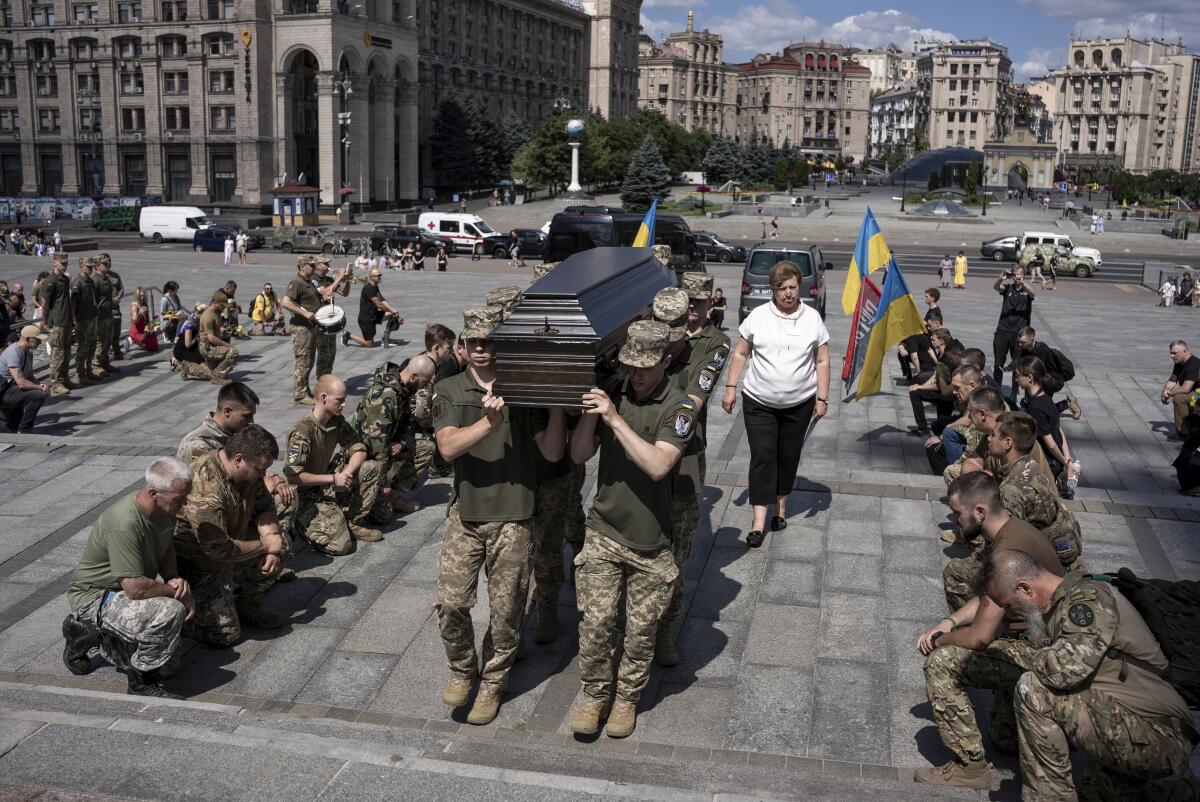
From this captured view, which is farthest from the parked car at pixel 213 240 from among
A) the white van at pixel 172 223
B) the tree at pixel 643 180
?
the tree at pixel 643 180

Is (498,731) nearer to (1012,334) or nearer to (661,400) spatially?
(661,400)

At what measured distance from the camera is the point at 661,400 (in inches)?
210

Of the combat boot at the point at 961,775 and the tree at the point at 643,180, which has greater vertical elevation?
the tree at the point at 643,180

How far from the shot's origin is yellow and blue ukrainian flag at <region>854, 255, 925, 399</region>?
1132 centimetres

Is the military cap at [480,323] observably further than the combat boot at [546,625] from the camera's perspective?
No

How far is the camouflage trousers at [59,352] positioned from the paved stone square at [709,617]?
2.15m

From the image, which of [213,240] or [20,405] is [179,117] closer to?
[213,240]

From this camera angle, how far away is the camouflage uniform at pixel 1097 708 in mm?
4371

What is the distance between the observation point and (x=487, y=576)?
18.5 feet

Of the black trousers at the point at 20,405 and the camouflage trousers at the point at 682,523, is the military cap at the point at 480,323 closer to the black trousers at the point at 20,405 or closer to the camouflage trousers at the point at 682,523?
the camouflage trousers at the point at 682,523

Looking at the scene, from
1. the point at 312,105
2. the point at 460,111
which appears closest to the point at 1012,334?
the point at 312,105

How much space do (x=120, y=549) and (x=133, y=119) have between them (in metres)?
78.2

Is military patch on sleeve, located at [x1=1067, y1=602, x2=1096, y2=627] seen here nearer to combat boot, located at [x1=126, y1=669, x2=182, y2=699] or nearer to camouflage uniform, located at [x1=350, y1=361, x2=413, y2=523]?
combat boot, located at [x1=126, y1=669, x2=182, y2=699]

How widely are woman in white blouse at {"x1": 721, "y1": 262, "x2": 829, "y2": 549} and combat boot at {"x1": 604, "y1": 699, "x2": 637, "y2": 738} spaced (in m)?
2.99
